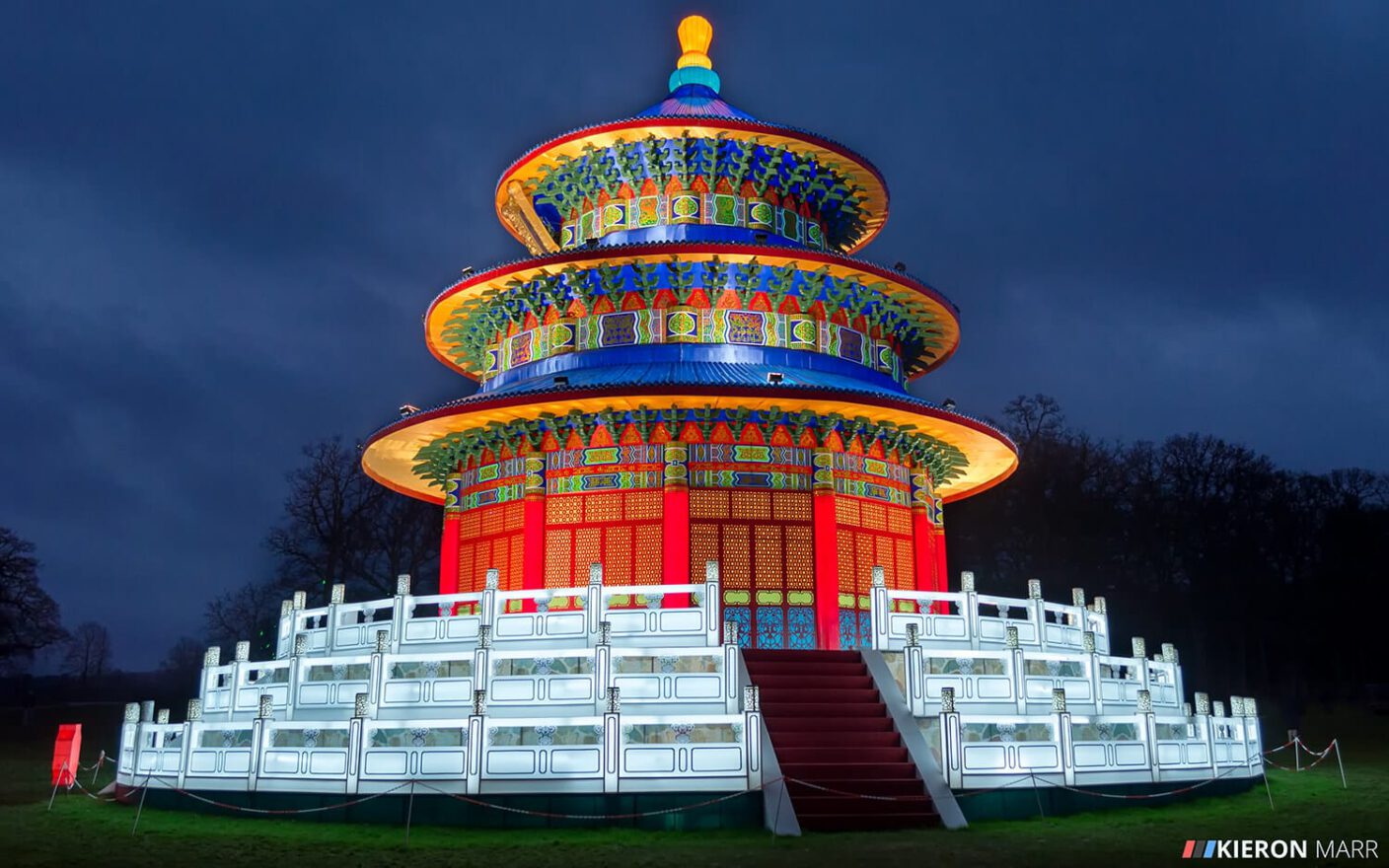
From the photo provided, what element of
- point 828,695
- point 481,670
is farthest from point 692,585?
point 481,670

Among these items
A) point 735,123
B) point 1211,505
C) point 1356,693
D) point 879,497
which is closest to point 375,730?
point 879,497

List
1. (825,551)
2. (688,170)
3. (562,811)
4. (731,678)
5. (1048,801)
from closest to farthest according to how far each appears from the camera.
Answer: (562,811), (1048,801), (731,678), (825,551), (688,170)

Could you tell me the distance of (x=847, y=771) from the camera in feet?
50.7

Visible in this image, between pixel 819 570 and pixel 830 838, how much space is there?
939cm

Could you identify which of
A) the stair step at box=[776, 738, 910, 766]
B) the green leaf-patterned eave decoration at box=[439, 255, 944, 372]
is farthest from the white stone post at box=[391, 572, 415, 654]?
the green leaf-patterned eave decoration at box=[439, 255, 944, 372]

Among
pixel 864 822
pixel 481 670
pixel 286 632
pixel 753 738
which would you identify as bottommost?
pixel 864 822

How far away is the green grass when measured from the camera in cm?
1242

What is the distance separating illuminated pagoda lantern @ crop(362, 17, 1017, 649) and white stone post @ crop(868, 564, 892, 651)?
14.5ft

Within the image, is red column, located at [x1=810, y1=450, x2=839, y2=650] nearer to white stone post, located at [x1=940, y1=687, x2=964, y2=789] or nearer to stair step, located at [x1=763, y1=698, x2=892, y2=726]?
stair step, located at [x1=763, y1=698, x2=892, y2=726]

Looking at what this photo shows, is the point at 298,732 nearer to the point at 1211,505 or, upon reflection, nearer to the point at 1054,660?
the point at 1054,660

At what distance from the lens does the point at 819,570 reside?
22.8m

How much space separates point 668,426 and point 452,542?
6313mm

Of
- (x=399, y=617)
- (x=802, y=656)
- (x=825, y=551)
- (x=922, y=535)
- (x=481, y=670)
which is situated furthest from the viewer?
(x=922, y=535)

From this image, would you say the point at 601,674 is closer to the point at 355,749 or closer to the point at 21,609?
the point at 355,749
